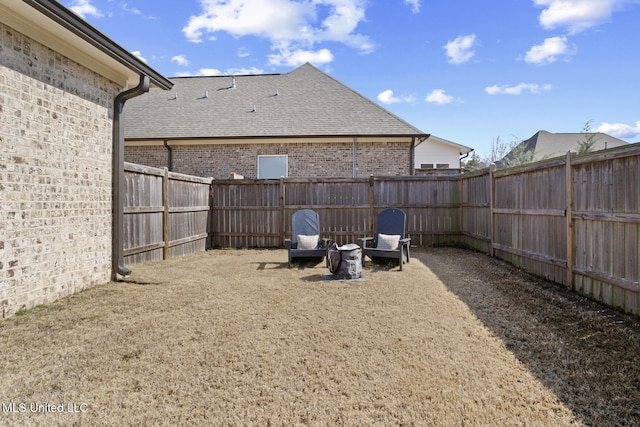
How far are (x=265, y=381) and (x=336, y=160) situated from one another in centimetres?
1062

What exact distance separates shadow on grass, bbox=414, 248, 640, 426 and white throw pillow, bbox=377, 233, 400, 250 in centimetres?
155

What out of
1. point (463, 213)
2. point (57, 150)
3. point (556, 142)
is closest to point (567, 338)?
point (57, 150)

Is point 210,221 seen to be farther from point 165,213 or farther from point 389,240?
point 389,240

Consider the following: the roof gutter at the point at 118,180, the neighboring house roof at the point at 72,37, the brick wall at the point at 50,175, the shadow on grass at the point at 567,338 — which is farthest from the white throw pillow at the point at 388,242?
the neighboring house roof at the point at 72,37

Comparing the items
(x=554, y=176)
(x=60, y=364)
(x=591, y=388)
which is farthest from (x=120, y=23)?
(x=591, y=388)

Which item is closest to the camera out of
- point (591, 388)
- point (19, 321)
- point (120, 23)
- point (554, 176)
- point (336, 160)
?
point (591, 388)

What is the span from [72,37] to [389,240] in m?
6.40

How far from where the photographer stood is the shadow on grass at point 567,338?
239cm

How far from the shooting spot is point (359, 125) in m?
12.9

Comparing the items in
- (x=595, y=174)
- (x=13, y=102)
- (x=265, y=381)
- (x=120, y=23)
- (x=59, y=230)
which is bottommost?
(x=265, y=381)

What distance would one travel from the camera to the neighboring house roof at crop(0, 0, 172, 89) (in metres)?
3.96

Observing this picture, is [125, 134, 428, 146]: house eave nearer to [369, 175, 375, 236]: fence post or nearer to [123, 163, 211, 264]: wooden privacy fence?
[369, 175, 375, 236]: fence post

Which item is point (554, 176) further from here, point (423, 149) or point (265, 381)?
point (423, 149)

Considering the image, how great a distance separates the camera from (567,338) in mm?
3459
